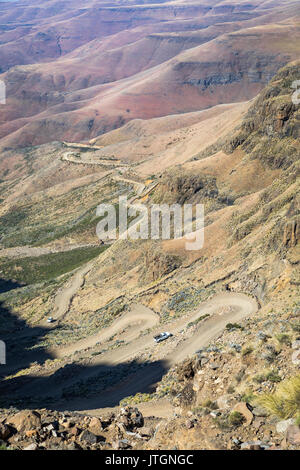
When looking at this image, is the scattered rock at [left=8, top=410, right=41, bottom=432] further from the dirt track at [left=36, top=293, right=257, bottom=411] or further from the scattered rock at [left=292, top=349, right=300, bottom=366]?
the dirt track at [left=36, top=293, right=257, bottom=411]

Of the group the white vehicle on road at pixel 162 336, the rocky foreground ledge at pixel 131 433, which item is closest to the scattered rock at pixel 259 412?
the rocky foreground ledge at pixel 131 433

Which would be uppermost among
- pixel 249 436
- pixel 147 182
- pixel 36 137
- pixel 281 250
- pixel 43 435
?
pixel 249 436

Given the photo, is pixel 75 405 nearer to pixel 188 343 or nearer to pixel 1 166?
pixel 188 343

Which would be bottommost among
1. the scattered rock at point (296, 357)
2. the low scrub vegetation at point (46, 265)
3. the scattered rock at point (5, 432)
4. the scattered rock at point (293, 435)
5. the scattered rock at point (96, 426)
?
the low scrub vegetation at point (46, 265)

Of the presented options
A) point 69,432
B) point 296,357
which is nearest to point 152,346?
point 296,357

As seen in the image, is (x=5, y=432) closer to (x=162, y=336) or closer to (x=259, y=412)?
(x=259, y=412)

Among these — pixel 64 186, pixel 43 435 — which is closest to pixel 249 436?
pixel 43 435

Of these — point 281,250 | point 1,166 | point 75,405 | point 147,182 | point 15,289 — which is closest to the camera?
point 75,405

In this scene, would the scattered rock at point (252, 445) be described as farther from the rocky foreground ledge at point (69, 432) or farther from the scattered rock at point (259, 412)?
the rocky foreground ledge at point (69, 432)

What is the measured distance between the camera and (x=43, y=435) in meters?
16.1

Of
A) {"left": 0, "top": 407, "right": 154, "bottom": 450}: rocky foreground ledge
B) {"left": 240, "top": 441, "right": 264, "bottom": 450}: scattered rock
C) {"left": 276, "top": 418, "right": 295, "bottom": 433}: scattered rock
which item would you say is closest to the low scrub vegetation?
{"left": 0, "top": 407, "right": 154, "bottom": 450}: rocky foreground ledge

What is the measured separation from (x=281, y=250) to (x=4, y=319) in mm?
37220

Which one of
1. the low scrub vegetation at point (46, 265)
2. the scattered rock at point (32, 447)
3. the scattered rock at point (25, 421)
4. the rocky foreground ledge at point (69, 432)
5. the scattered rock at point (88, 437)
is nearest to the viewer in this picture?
the scattered rock at point (32, 447)

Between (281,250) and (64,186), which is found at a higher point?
(281,250)
